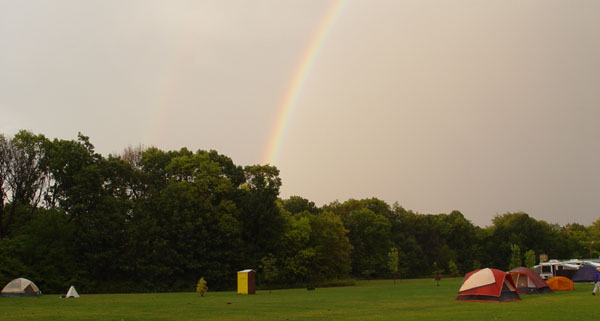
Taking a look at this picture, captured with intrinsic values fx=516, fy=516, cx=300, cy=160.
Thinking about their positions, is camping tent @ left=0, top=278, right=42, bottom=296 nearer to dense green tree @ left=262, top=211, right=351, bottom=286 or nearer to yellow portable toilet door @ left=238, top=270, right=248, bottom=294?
yellow portable toilet door @ left=238, top=270, right=248, bottom=294

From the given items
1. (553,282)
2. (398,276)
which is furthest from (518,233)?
(553,282)

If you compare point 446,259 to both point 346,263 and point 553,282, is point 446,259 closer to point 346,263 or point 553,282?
point 346,263

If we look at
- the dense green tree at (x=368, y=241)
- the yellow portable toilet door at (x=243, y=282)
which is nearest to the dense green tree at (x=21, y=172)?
the yellow portable toilet door at (x=243, y=282)

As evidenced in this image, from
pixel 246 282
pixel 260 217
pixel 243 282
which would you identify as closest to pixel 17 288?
pixel 243 282

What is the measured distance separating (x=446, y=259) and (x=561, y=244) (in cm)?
3178

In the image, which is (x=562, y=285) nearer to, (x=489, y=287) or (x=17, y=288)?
(x=489, y=287)

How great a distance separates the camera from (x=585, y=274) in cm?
5353

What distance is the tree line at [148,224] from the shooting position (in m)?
55.1

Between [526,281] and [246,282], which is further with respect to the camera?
[246,282]

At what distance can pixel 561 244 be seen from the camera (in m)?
123

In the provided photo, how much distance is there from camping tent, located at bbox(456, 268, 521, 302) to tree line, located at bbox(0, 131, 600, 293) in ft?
121

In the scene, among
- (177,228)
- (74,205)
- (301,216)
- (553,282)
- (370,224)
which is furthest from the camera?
(370,224)

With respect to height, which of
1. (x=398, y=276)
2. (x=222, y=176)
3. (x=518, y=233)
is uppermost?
(x=222, y=176)

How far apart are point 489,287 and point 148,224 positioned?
41435 millimetres
